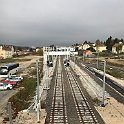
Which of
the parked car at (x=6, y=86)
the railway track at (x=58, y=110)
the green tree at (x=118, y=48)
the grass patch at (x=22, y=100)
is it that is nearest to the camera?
the railway track at (x=58, y=110)

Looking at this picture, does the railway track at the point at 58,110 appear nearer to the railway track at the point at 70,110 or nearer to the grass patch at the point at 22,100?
the railway track at the point at 70,110

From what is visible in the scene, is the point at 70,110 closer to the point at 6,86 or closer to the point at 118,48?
the point at 6,86

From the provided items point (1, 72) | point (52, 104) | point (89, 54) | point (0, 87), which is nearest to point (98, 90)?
point (52, 104)

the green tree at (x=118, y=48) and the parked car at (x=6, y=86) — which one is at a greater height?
the green tree at (x=118, y=48)

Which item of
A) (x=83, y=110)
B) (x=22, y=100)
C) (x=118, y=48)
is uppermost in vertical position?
(x=118, y=48)

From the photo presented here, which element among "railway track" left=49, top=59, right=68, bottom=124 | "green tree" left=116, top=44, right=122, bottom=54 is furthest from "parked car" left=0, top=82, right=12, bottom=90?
"green tree" left=116, top=44, right=122, bottom=54

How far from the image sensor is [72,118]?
91.7ft

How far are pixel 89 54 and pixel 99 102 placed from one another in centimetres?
15934

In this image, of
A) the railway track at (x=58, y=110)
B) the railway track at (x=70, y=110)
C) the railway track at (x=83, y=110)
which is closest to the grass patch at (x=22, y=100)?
the railway track at (x=70, y=110)

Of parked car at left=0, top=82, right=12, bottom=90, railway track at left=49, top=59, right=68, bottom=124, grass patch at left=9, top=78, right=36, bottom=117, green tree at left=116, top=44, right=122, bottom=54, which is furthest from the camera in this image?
green tree at left=116, top=44, right=122, bottom=54

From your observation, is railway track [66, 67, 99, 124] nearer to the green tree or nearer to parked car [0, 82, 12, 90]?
parked car [0, 82, 12, 90]

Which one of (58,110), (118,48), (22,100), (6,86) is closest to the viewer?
(58,110)

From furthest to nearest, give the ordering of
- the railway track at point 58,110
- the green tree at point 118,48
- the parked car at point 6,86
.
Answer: the green tree at point 118,48
the parked car at point 6,86
the railway track at point 58,110

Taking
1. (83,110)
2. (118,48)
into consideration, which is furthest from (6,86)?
(118,48)
